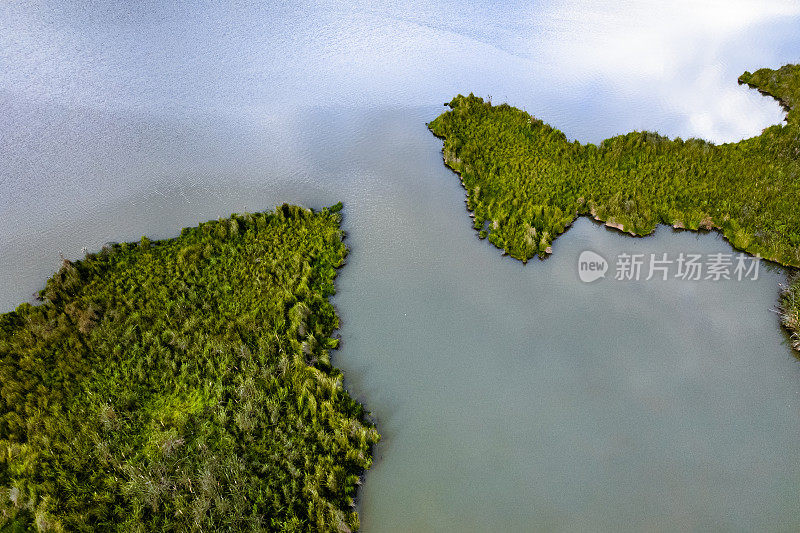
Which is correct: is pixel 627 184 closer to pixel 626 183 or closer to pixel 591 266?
pixel 626 183

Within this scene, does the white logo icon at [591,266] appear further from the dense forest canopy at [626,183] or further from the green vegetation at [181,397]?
the green vegetation at [181,397]

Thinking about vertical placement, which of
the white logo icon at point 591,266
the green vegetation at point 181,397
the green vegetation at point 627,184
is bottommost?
the green vegetation at point 181,397

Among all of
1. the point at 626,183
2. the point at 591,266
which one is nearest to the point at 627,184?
the point at 626,183

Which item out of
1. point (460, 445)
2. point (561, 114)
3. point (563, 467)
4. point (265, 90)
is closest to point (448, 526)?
point (460, 445)

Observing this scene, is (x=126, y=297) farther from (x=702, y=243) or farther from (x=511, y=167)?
(x=702, y=243)

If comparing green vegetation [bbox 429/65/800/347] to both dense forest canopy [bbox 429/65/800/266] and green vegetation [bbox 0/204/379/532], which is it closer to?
dense forest canopy [bbox 429/65/800/266]

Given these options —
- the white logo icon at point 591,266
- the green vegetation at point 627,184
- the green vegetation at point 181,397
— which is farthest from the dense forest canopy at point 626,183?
the green vegetation at point 181,397
